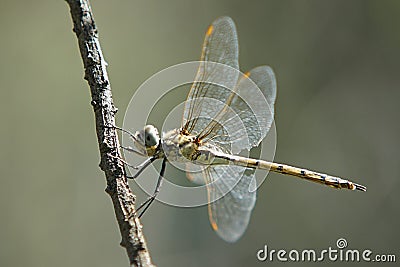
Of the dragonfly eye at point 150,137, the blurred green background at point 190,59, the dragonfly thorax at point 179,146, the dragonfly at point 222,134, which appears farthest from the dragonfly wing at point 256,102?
the blurred green background at point 190,59

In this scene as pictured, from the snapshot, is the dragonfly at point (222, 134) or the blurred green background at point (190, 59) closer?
the dragonfly at point (222, 134)

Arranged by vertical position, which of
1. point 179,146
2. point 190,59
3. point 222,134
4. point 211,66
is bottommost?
point 179,146

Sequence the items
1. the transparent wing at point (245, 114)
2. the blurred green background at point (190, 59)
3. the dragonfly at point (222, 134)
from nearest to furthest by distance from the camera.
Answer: the dragonfly at point (222, 134) < the transparent wing at point (245, 114) < the blurred green background at point (190, 59)

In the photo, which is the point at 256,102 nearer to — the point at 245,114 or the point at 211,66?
the point at 245,114

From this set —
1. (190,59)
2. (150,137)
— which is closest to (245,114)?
(150,137)

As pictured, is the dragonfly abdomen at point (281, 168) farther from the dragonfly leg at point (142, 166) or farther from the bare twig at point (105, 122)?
the bare twig at point (105, 122)

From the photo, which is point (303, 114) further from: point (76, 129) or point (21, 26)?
point (21, 26)

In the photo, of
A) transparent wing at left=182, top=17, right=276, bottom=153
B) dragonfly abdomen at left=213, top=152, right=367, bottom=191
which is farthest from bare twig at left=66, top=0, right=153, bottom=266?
dragonfly abdomen at left=213, top=152, right=367, bottom=191
